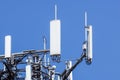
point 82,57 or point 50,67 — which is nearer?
point 82,57

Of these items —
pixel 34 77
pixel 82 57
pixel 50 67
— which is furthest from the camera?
pixel 50 67

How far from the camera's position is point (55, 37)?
16.6m

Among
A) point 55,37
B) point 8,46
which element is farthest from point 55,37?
point 8,46

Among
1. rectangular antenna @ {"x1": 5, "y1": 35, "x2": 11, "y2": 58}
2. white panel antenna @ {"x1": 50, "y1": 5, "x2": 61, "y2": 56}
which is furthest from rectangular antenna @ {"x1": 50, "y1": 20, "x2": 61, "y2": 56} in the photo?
rectangular antenna @ {"x1": 5, "y1": 35, "x2": 11, "y2": 58}

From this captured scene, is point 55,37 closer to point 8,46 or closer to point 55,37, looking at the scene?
point 55,37

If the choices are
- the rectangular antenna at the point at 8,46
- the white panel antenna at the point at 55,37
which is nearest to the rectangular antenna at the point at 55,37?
the white panel antenna at the point at 55,37

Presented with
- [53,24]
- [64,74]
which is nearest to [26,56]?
[64,74]

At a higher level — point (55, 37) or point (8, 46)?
point (8, 46)

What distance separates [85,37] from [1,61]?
411 centimetres

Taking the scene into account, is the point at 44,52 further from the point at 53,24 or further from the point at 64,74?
the point at 53,24

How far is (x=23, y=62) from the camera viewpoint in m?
20.8

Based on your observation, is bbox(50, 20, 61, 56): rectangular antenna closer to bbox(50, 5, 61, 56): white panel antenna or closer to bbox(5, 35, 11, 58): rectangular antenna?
bbox(50, 5, 61, 56): white panel antenna

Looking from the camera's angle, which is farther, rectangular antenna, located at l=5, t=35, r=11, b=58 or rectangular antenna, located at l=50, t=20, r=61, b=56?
rectangular antenna, located at l=5, t=35, r=11, b=58

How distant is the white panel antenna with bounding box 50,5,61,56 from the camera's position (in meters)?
16.2
